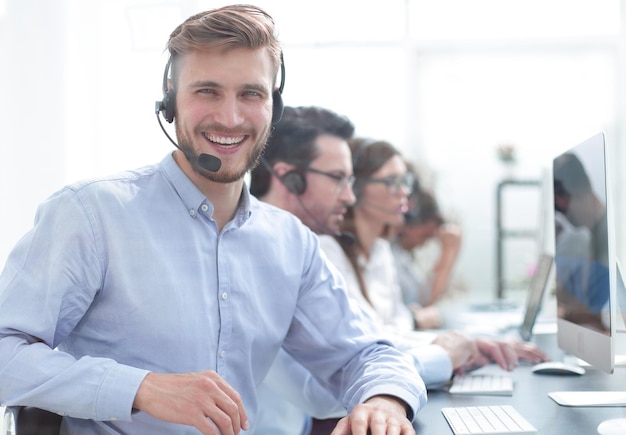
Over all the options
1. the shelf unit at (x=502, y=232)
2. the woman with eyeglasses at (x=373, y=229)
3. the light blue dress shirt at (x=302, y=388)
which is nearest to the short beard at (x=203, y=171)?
the light blue dress shirt at (x=302, y=388)

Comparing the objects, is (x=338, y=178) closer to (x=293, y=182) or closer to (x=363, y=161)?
(x=293, y=182)

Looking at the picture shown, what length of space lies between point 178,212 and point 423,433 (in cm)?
57

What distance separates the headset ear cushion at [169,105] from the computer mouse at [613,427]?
0.93 meters

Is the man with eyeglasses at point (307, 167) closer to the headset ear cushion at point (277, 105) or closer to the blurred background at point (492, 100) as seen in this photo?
the headset ear cushion at point (277, 105)

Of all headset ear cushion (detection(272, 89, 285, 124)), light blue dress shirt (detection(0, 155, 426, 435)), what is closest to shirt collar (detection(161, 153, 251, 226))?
light blue dress shirt (detection(0, 155, 426, 435))

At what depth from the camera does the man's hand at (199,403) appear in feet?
3.20

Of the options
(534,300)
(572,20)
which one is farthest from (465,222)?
(534,300)

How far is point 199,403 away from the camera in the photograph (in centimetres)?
98

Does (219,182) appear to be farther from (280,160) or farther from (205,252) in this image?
(280,160)

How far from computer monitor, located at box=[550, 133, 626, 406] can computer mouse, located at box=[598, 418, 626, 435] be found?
0.15 metres

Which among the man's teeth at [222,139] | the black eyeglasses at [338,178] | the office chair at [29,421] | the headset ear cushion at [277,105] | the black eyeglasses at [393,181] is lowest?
the office chair at [29,421]

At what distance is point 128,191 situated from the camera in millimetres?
1260

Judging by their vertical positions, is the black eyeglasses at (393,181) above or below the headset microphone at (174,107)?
below

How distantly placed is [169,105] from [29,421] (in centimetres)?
62
